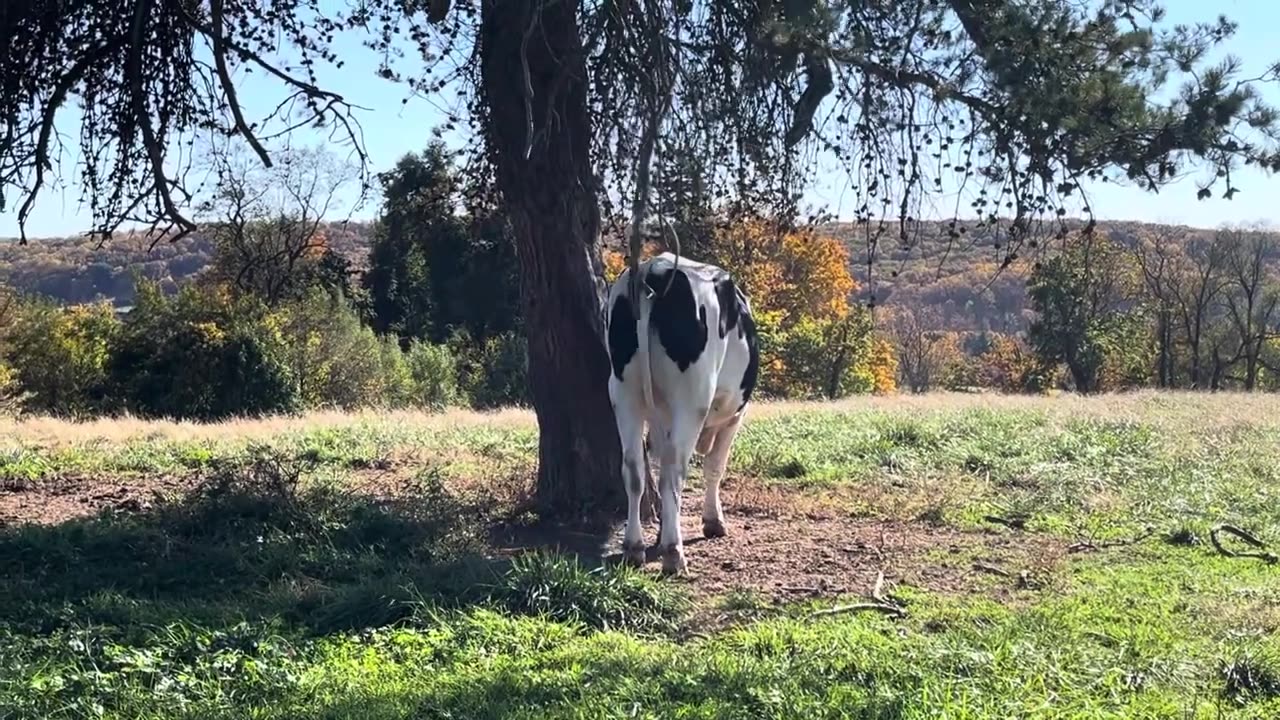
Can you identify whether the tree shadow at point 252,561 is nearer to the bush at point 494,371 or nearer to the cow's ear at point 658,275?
the cow's ear at point 658,275

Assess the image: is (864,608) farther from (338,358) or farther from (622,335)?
(338,358)

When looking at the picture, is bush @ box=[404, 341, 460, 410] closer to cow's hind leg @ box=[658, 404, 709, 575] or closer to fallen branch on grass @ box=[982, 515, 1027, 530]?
fallen branch on grass @ box=[982, 515, 1027, 530]

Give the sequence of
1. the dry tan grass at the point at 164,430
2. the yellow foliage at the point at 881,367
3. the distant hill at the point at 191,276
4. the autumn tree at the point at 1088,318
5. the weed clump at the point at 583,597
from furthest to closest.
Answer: the yellow foliage at the point at 881,367, the autumn tree at the point at 1088,318, the distant hill at the point at 191,276, the dry tan grass at the point at 164,430, the weed clump at the point at 583,597

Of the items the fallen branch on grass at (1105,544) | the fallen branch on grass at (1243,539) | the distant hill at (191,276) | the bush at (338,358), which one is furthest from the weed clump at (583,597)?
the bush at (338,358)

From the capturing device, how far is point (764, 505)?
10789 mm

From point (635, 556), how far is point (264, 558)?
8.30ft

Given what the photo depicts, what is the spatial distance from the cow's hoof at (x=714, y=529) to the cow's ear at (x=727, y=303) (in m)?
1.58

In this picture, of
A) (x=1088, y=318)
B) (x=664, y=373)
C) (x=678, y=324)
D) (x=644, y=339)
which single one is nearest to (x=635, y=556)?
(x=664, y=373)

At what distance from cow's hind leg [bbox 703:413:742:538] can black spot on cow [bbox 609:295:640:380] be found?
1.54 metres

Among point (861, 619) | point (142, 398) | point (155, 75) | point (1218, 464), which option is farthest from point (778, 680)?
point (142, 398)

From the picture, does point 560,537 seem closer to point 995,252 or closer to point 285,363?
point 995,252

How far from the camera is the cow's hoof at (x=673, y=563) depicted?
8.13 m

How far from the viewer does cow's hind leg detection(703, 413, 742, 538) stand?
961 centimetres

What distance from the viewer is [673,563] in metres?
8.16
